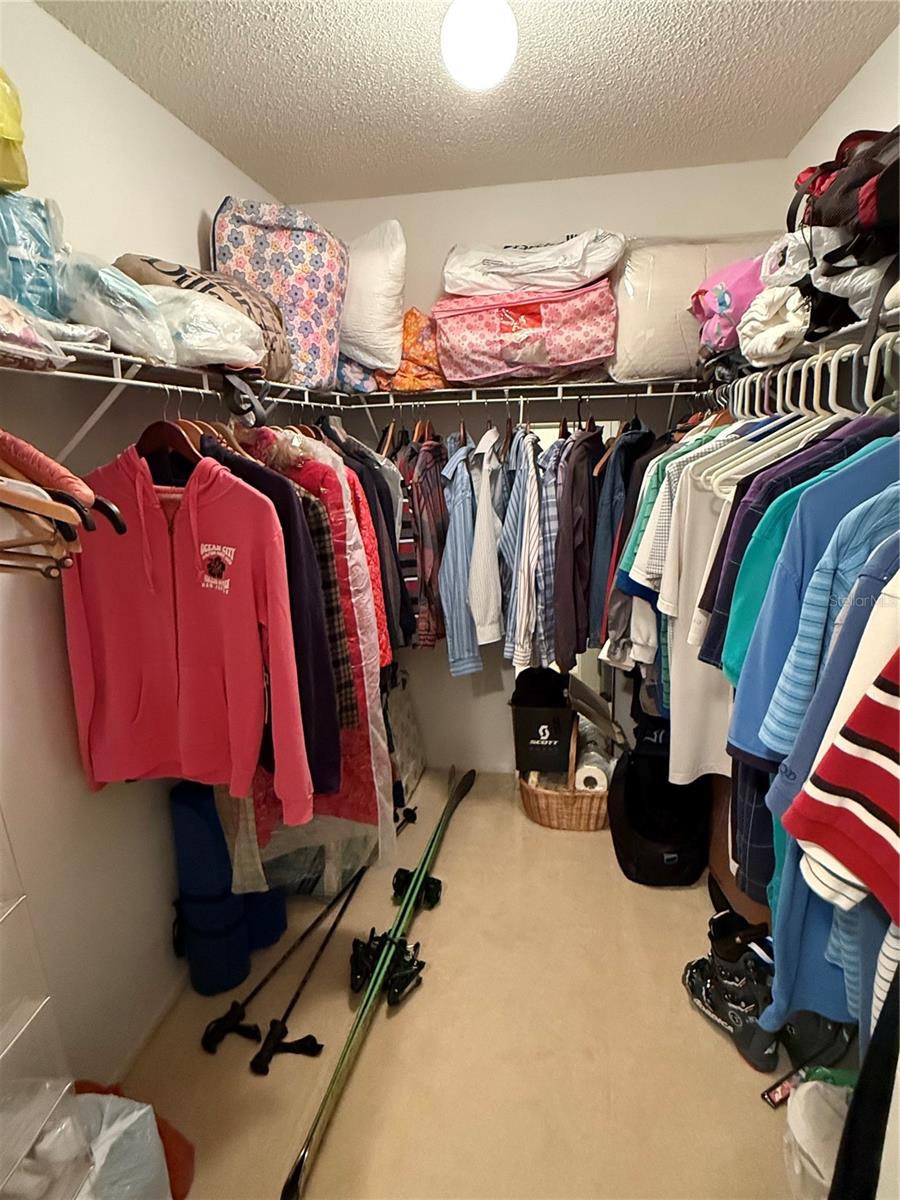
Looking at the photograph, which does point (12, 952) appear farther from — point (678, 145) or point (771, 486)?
point (678, 145)

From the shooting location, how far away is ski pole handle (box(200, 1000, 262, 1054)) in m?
1.80

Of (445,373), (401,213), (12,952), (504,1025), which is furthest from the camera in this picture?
(401,213)

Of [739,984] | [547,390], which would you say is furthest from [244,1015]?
[547,390]

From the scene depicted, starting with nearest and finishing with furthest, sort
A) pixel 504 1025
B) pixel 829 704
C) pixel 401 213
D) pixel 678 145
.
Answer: pixel 829 704, pixel 504 1025, pixel 678 145, pixel 401 213

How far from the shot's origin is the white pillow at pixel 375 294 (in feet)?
7.79

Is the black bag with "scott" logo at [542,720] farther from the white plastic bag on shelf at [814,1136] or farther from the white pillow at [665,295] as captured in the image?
the white plastic bag on shelf at [814,1136]

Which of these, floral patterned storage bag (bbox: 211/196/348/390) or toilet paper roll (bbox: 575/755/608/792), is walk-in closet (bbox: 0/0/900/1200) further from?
toilet paper roll (bbox: 575/755/608/792)

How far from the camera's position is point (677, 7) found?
1.54 metres

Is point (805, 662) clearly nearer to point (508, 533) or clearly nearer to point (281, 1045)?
point (508, 533)

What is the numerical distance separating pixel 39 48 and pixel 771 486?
1887mm

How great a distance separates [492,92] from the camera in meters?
1.89

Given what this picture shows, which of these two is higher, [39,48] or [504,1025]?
[39,48]

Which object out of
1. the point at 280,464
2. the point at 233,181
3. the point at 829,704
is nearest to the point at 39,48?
the point at 233,181

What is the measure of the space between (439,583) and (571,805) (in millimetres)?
1087
